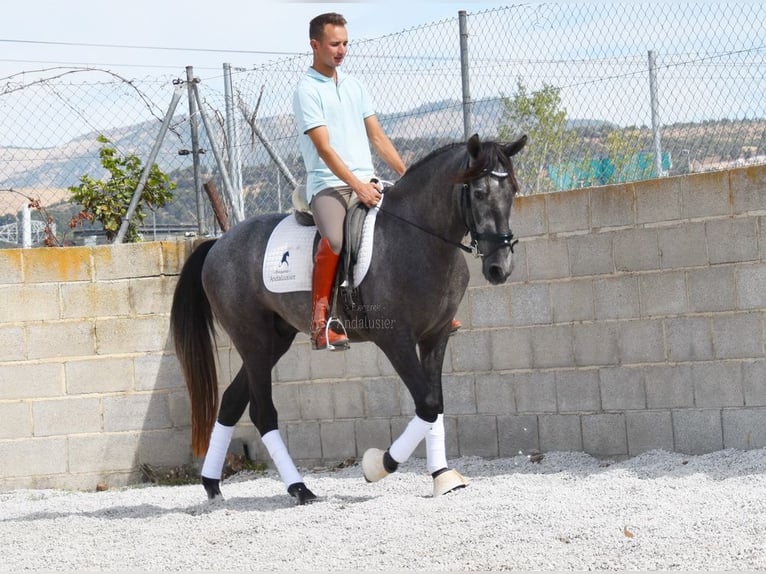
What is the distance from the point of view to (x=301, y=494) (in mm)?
6727

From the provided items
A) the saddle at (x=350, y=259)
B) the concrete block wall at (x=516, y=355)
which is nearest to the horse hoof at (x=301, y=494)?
the saddle at (x=350, y=259)

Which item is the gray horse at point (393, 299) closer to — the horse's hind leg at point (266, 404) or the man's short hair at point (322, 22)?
the horse's hind leg at point (266, 404)

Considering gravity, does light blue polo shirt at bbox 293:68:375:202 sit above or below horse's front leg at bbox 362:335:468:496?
above

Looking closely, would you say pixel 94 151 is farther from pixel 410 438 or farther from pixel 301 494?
pixel 410 438

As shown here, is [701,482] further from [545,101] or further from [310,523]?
[545,101]

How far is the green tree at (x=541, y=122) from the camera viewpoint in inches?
302

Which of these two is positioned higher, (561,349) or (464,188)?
(464,188)

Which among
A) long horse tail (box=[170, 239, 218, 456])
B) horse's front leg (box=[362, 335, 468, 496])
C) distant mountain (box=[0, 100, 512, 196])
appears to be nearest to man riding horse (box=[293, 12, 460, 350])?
horse's front leg (box=[362, 335, 468, 496])

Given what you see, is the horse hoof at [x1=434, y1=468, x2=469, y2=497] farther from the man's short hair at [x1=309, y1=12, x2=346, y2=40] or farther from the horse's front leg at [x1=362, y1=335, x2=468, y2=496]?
the man's short hair at [x1=309, y1=12, x2=346, y2=40]

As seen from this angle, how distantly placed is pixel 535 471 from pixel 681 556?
2.88 metres

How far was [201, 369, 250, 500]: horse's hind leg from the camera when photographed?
23.6ft

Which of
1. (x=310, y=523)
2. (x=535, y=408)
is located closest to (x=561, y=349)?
(x=535, y=408)

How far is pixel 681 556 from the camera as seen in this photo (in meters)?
4.53

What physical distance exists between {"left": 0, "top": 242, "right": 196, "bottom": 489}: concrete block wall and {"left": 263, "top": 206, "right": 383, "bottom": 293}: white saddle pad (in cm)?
240
